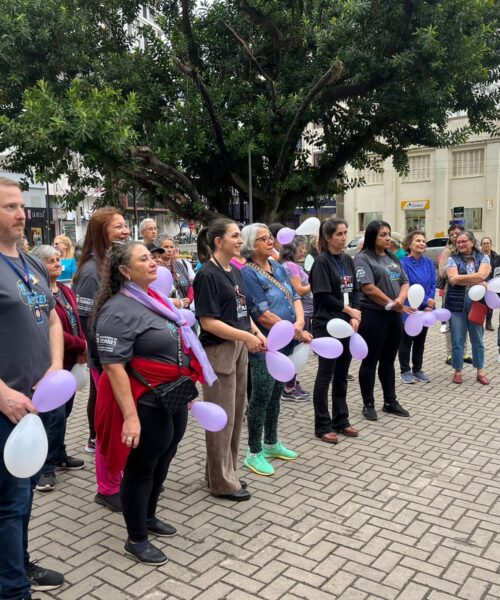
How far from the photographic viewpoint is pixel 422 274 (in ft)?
22.6

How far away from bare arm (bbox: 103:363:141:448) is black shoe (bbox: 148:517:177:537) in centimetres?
89

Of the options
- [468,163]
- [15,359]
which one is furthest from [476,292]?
[468,163]

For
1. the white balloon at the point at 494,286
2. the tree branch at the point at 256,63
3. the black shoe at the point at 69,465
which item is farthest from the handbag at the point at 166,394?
the tree branch at the point at 256,63

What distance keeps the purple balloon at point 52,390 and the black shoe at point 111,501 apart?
1.43 m

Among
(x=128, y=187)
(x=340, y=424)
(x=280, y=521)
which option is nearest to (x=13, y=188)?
(x=280, y=521)

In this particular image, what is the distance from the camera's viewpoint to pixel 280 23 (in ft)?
33.3

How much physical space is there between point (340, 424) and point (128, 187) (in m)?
8.54

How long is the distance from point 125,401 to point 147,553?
0.98 meters

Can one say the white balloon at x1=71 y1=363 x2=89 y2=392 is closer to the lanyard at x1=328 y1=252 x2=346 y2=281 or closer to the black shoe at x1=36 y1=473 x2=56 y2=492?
the black shoe at x1=36 y1=473 x2=56 y2=492

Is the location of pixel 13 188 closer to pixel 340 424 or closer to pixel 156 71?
pixel 340 424

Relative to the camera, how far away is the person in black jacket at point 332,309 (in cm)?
485

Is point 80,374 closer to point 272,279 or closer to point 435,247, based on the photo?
point 272,279

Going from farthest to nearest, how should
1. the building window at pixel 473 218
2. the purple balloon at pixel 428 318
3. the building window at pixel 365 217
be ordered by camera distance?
the building window at pixel 365 217 < the building window at pixel 473 218 < the purple balloon at pixel 428 318

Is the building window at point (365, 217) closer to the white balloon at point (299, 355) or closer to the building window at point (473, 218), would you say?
the building window at point (473, 218)
